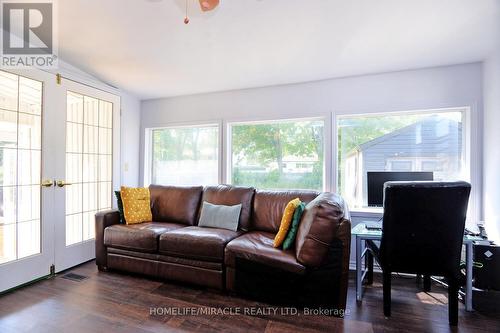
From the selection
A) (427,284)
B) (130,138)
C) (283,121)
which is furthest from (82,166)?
(427,284)

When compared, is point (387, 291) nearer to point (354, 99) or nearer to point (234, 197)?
point (234, 197)

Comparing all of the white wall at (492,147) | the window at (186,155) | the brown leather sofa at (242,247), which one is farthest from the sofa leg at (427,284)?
the window at (186,155)

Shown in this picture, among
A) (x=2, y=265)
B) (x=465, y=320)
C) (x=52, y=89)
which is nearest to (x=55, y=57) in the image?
(x=52, y=89)

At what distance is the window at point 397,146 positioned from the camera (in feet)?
9.28

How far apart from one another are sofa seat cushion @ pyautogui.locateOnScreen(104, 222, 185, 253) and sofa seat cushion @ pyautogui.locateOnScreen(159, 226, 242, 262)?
0.38ft

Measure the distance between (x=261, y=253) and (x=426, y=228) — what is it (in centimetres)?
130

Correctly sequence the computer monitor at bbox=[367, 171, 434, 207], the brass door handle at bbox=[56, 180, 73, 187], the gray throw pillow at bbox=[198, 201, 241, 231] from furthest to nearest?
the gray throw pillow at bbox=[198, 201, 241, 231]
the brass door handle at bbox=[56, 180, 73, 187]
the computer monitor at bbox=[367, 171, 434, 207]

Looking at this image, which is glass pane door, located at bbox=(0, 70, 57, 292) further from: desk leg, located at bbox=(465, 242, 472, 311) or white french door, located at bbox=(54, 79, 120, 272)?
desk leg, located at bbox=(465, 242, 472, 311)

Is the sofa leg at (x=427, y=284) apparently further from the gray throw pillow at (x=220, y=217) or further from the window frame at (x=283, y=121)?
the gray throw pillow at (x=220, y=217)

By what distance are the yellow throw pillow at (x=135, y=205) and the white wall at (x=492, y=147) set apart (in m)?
3.70

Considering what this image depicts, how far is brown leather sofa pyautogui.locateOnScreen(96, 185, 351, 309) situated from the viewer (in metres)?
2.00

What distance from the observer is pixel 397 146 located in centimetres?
300

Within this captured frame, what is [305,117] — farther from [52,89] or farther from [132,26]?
[52,89]

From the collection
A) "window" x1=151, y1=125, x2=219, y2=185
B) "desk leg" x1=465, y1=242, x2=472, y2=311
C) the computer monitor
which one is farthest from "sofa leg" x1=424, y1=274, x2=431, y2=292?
"window" x1=151, y1=125, x2=219, y2=185
